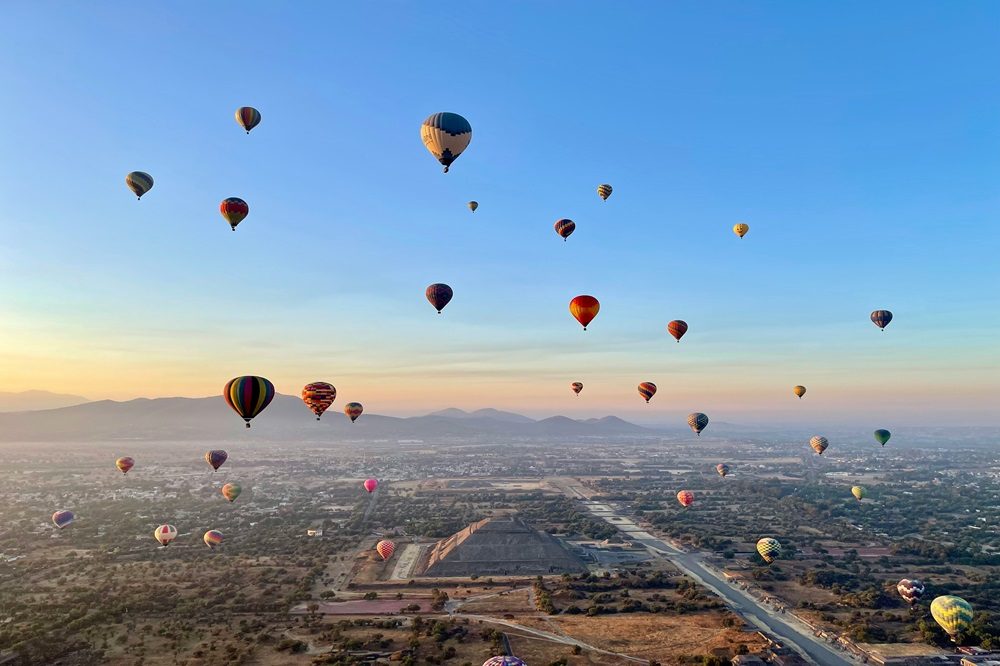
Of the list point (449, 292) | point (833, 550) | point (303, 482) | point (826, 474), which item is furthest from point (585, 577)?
point (826, 474)

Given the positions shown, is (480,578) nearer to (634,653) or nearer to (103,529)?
(634,653)

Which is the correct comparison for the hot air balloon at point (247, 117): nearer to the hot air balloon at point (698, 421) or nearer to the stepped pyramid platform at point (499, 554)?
the stepped pyramid platform at point (499, 554)

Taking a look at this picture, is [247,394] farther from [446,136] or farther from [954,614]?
[954,614]

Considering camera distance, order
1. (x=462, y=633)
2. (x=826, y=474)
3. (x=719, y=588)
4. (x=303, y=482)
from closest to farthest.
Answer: (x=462, y=633) → (x=719, y=588) → (x=303, y=482) → (x=826, y=474)

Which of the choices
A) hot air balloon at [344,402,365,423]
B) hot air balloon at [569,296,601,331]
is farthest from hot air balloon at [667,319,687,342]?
hot air balloon at [344,402,365,423]

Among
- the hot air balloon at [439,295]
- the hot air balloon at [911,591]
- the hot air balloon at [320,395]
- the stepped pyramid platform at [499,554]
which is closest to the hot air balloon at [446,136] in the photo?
the hot air balloon at [439,295]

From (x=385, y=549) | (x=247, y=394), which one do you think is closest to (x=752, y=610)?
(x=385, y=549)

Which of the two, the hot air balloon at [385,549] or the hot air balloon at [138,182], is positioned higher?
the hot air balloon at [138,182]
